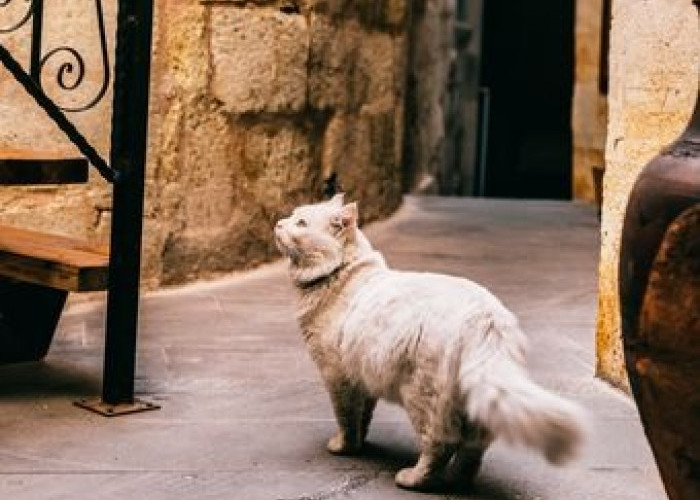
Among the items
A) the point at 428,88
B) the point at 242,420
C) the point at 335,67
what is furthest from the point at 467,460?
the point at 428,88

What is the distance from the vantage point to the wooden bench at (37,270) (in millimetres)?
2871

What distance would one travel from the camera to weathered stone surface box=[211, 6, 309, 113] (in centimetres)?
Result: 452

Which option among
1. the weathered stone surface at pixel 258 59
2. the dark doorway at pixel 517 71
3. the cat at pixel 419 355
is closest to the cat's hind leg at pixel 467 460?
the cat at pixel 419 355

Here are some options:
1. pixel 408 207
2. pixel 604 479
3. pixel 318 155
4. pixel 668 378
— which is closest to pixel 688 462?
pixel 668 378

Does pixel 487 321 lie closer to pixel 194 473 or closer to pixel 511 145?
pixel 194 473

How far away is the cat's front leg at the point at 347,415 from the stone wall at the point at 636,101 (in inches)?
35.7

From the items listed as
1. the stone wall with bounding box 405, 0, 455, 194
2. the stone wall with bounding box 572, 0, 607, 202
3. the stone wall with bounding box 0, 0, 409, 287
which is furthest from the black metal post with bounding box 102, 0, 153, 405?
the stone wall with bounding box 572, 0, 607, 202

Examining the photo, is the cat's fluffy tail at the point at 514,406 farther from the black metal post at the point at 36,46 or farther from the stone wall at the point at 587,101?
the stone wall at the point at 587,101

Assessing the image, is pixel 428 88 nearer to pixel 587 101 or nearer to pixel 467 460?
pixel 587 101

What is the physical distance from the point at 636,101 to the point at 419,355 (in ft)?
3.84

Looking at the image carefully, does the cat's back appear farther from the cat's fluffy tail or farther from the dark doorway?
the dark doorway

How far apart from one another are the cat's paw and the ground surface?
0.09 feet

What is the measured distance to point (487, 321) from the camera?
232 cm

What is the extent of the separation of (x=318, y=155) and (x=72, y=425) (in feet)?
8.17
